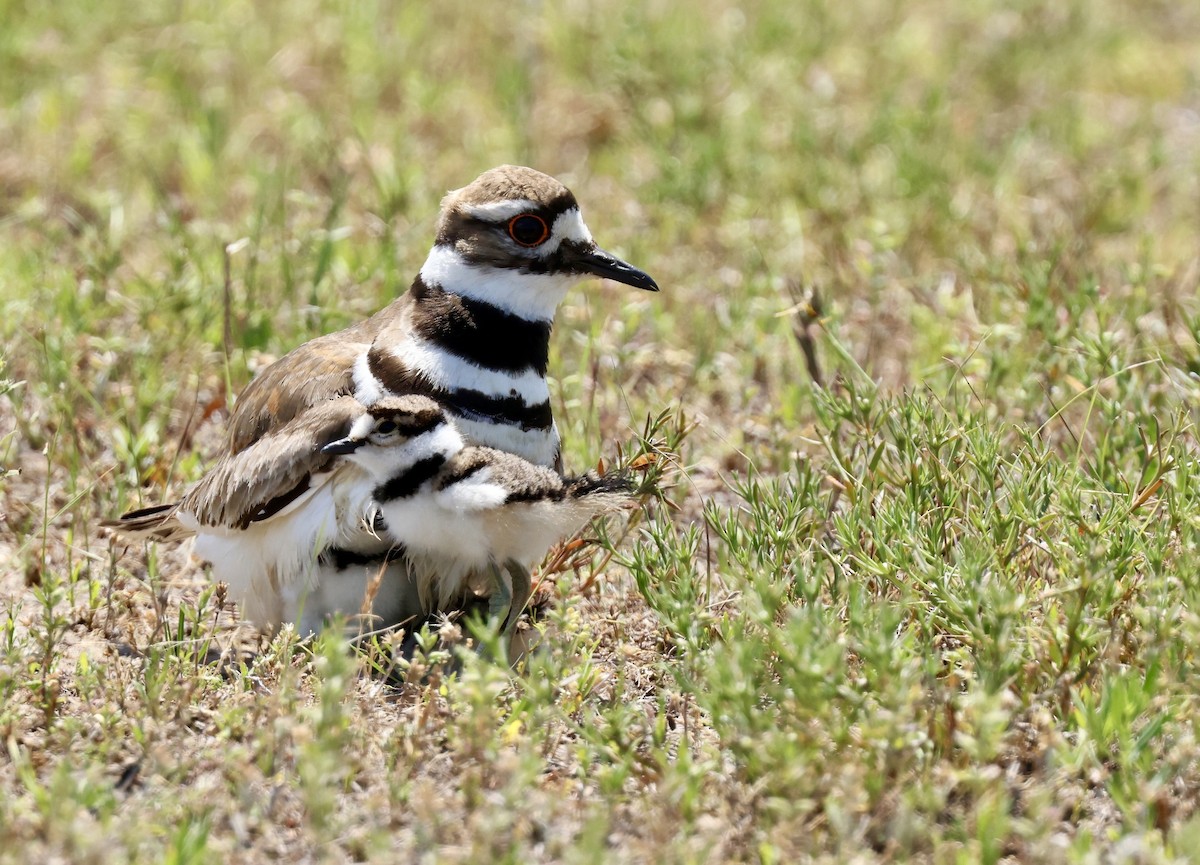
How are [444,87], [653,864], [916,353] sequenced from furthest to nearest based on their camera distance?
1. [444,87]
2. [916,353]
3. [653,864]

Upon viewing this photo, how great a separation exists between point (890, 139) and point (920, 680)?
3.79m

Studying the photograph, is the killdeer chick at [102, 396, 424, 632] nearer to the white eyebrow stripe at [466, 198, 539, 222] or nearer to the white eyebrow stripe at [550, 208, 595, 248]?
the white eyebrow stripe at [466, 198, 539, 222]

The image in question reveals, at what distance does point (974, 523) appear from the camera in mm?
3416

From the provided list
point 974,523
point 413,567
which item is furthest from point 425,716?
point 974,523

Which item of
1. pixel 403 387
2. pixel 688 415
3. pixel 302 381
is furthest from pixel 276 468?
pixel 688 415

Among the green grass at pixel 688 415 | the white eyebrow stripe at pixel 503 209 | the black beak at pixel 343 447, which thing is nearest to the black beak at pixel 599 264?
the white eyebrow stripe at pixel 503 209

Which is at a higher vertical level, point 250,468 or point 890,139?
point 890,139

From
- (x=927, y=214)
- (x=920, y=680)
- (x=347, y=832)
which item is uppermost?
(x=927, y=214)

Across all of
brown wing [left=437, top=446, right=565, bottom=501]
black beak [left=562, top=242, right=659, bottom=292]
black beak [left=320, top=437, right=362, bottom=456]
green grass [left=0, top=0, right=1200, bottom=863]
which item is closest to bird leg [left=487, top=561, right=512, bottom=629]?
green grass [left=0, top=0, right=1200, bottom=863]

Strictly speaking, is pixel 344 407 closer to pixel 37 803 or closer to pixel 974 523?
pixel 37 803

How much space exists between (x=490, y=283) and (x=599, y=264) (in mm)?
312

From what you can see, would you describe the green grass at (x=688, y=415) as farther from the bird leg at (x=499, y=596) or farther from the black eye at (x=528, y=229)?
the black eye at (x=528, y=229)

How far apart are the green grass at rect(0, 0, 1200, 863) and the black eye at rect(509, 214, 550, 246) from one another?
0.55 metres

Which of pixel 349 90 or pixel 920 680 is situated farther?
pixel 349 90
